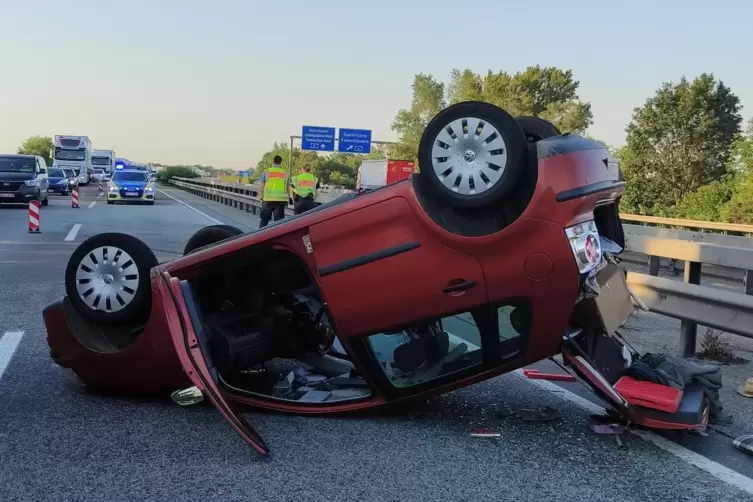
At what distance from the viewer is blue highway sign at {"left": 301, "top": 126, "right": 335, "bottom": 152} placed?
41.2 meters

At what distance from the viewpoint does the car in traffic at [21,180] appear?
2542 cm

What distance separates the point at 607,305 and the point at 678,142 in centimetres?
3955

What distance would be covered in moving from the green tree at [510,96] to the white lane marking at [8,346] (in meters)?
58.3

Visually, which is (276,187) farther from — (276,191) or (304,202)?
(304,202)

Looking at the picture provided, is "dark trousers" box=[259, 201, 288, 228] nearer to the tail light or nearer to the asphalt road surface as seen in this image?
the asphalt road surface

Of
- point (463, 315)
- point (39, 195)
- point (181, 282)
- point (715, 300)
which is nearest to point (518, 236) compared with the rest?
point (463, 315)

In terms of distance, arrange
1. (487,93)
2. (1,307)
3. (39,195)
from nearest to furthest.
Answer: (1,307) → (39,195) → (487,93)

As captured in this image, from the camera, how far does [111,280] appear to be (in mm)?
4367

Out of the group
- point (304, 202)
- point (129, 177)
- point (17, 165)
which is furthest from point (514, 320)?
point (129, 177)

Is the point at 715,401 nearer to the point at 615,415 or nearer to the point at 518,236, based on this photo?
the point at 615,415

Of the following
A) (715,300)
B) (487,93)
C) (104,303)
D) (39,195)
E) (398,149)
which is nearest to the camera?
(104,303)

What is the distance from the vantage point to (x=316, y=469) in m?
3.47

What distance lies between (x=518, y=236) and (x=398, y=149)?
83206mm

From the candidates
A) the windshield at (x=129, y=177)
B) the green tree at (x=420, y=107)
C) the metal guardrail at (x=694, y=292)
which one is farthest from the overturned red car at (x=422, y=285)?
the green tree at (x=420, y=107)
